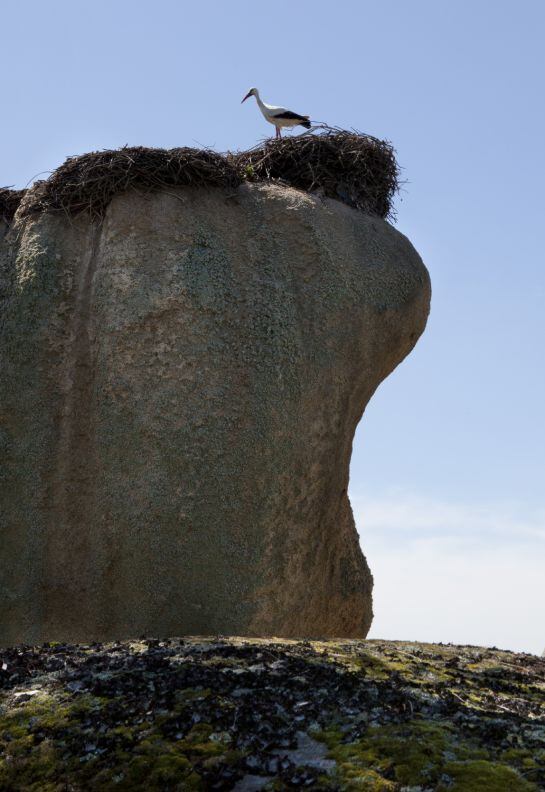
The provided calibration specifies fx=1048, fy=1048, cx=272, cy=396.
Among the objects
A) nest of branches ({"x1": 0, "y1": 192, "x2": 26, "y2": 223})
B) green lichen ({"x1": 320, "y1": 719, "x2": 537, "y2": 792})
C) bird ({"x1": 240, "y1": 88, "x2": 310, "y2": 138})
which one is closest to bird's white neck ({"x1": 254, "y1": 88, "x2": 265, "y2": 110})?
bird ({"x1": 240, "y1": 88, "x2": 310, "y2": 138})

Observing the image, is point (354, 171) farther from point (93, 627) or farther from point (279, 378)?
point (93, 627)

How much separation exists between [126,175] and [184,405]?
2525 mm

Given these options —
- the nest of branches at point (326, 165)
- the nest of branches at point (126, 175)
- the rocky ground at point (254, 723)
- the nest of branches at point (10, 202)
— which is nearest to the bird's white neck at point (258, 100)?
the nest of branches at point (326, 165)

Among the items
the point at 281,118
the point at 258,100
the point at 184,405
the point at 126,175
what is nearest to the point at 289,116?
the point at 281,118

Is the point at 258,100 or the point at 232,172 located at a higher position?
the point at 258,100

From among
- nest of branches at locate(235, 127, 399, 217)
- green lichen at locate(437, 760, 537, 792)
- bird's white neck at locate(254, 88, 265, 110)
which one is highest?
bird's white neck at locate(254, 88, 265, 110)

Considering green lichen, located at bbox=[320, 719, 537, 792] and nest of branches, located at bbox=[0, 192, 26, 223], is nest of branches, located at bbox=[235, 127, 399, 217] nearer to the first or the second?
nest of branches, located at bbox=[0, 192, 26, 223]

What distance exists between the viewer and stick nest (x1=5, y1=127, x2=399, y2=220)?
10.4m

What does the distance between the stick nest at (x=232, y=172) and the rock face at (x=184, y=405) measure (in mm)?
176

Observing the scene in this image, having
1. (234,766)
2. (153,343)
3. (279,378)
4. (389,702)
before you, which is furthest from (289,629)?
(234,766)

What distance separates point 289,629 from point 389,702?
3.69 m

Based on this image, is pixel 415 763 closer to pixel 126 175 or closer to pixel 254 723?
pixel 254 723

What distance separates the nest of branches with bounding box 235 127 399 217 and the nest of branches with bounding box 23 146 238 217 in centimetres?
60

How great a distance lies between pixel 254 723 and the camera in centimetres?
580
